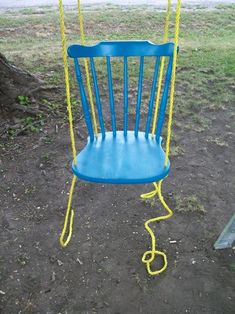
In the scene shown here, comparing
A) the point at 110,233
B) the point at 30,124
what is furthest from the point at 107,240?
the point at 30,124

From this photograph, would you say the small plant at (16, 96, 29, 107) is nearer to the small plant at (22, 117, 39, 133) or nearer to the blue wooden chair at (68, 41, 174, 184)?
the small plant at (22, 117, 39, 133)

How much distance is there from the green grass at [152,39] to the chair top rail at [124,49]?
1696 millimetres

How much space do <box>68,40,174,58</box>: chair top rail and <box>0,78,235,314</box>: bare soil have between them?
1.13m

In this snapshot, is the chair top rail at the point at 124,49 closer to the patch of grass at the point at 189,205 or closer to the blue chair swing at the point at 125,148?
the blue chair swing at the point at 125,148

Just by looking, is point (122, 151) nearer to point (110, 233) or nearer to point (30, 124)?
point (110, 233)

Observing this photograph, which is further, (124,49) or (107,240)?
(107,240)

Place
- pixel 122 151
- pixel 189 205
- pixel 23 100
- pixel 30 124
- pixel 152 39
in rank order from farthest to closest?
pixel 152 39, pixel 23 100, pixel 30 124, pixel 189 205, pixel 122 151

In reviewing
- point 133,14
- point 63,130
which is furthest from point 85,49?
point 133,14

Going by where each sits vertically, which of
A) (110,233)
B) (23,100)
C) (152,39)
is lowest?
(152,39)

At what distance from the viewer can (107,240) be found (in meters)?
2.40

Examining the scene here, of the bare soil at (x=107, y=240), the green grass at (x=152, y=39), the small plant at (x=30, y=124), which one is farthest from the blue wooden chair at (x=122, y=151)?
the green grass at (x=152, y=39)

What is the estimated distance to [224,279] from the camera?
213 centimetres

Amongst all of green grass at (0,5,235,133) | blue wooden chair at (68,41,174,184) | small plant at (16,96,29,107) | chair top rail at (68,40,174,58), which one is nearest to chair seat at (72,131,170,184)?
blue wooden chair at (68,41,174,184)

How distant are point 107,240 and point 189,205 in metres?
0.66
